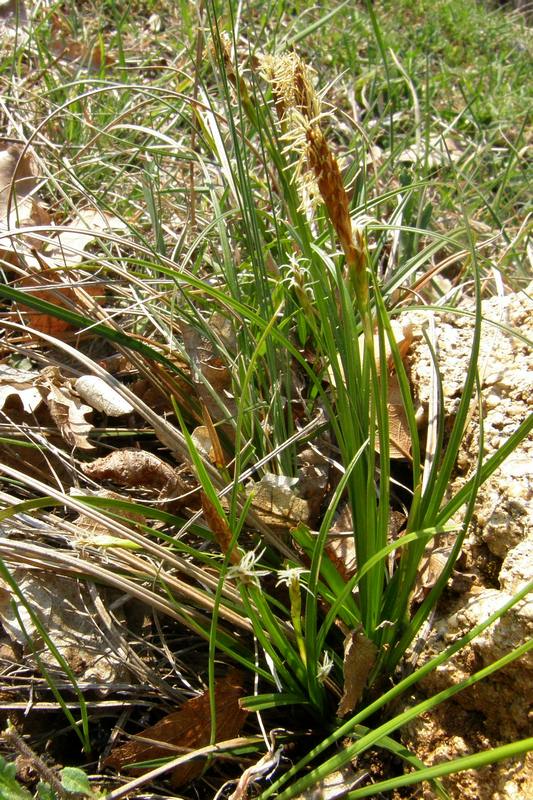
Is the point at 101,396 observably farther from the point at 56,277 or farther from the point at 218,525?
the point at 218,525

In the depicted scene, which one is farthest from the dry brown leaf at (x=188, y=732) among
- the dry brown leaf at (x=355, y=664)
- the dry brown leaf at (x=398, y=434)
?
the dry brown leaf at (x=398, y=434)

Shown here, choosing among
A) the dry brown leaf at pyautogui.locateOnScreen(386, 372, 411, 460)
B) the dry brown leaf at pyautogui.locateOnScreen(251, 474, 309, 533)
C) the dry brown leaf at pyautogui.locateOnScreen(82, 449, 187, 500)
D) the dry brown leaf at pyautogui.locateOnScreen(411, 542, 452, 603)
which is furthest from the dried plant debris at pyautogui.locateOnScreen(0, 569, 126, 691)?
the dry brown leaf at pyautogui.locateOnScreen(386, 372, 411, 460)

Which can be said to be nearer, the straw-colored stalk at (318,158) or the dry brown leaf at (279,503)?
the straw-colored stalk at (318,158)

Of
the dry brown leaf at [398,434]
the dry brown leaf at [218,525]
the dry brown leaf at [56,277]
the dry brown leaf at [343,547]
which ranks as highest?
the dry brown leaf at [56,277]

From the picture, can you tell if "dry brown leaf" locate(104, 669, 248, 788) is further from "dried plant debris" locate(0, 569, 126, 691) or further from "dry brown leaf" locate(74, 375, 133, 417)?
"dry brown leaf" locate(74, 375, 133, 417)

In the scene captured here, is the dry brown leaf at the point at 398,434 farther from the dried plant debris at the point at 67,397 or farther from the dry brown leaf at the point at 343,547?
the dried plant debris at the point at 67,397
